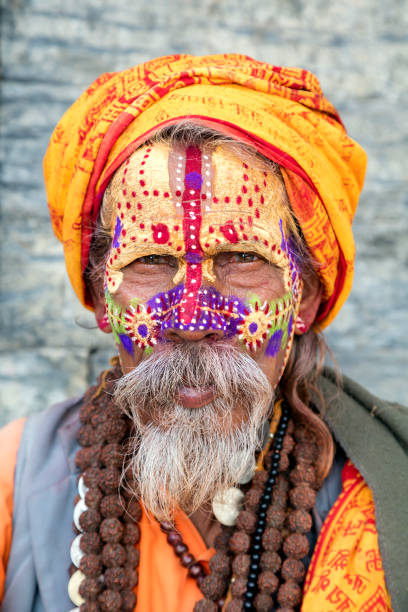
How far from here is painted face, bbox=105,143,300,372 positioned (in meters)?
1.76

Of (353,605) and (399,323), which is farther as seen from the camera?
(399,323)

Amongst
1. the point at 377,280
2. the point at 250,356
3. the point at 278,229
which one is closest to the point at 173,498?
the point at 250,356

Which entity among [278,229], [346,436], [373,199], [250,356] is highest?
[373,199]

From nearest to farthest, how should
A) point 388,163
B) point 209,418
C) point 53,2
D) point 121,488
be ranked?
1. point 209,418
2. point 121,488
3. point 53,2
4. point 388,163

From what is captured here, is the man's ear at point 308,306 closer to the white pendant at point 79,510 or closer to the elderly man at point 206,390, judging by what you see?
the elderly man at point 206,390

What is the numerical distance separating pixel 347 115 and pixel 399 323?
1.19m

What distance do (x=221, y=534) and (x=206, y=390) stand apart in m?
0.49

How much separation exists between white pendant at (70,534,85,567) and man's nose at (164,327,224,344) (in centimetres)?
67

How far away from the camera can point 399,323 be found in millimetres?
3557

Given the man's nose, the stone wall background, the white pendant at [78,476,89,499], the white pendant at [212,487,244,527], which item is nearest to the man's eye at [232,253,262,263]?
the man's nose

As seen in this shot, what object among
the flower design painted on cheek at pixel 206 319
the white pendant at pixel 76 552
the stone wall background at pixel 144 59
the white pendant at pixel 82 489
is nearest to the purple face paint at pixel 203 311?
the flower design painted on cheek at pixel 206 319

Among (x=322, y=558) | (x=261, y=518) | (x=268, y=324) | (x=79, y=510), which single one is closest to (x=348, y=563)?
(x=322, y=558)

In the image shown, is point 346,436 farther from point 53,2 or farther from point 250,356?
point 53,2

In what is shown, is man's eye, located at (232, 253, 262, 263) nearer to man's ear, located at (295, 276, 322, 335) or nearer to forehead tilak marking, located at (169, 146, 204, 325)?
forehead tilak marking, located at (169, 146, 204, 325)
